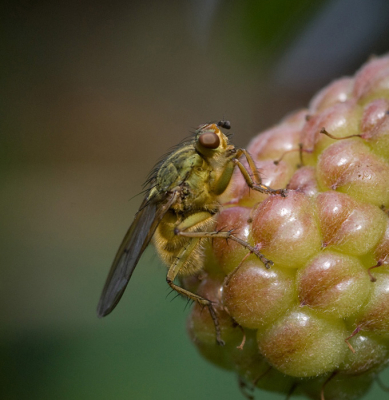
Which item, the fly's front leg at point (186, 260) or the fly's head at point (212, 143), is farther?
the fly's head at point (212, 143)

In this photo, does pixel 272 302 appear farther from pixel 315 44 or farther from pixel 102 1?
pixel 102 1

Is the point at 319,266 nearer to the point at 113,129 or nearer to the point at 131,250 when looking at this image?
the point at 131,250

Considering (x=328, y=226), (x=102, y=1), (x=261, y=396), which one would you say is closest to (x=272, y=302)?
(x=328, y=226)

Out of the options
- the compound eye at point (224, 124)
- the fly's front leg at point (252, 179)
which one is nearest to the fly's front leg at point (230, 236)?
the fly's front leg at point (252, 179)

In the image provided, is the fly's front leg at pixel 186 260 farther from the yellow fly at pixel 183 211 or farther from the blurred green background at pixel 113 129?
the blurred green background at pixel 113 129

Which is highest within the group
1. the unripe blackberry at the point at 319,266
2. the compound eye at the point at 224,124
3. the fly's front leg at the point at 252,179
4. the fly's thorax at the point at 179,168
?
the compound eye at the point at 224,124

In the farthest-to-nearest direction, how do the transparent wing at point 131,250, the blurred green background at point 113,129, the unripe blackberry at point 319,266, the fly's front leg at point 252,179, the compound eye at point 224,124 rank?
the blurred green background at point 113,129, the compound eye at point 224,124, the transparent wing at point 131,250, the fly's front leg at point 252,179, the unripe blackberry at point 319,266
